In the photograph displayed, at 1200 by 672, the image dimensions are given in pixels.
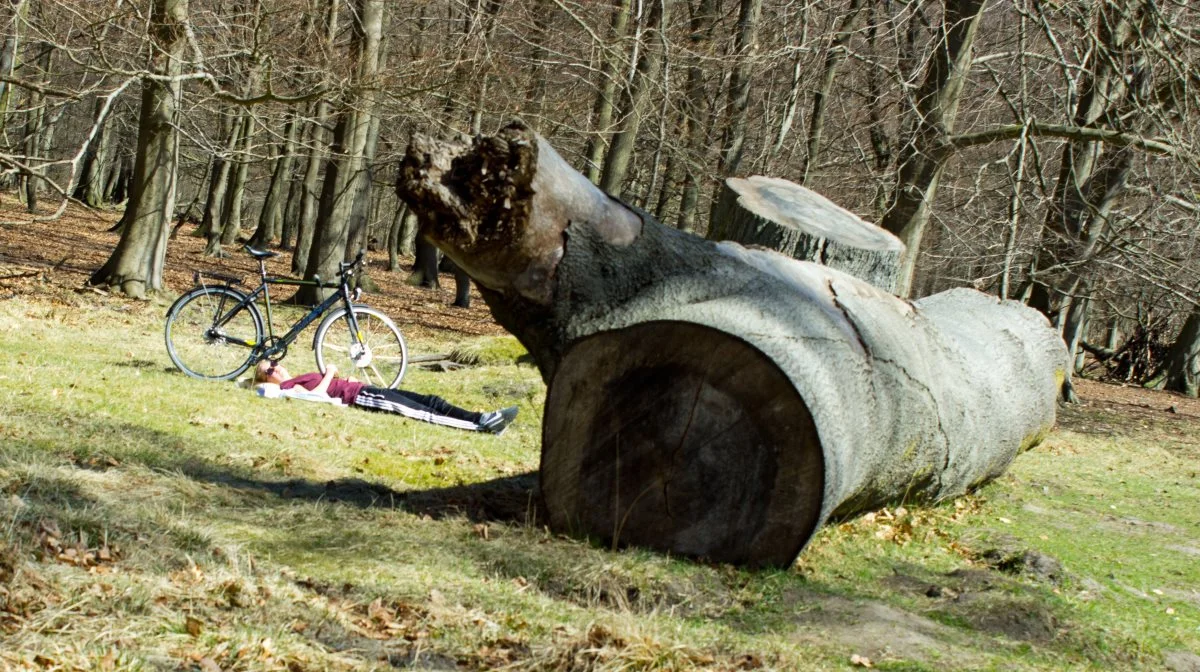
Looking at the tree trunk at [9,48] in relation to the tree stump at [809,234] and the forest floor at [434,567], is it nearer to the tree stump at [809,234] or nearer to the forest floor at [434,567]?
the forest floor at [434,567]

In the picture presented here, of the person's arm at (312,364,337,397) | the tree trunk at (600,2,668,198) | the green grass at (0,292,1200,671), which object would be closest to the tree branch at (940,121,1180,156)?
the tree trunk at (600,2,668,198)

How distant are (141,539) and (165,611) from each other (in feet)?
2.53

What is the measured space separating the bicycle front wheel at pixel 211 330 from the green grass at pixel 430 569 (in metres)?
1.37

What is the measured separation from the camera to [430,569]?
14.8 feet

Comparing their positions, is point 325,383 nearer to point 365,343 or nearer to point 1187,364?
point 365,343

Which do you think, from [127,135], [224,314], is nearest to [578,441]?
[224,314]

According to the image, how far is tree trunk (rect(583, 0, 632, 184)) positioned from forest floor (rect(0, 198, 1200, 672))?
20.7 feet

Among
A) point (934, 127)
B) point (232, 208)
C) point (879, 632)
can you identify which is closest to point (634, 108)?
point (934, 127)

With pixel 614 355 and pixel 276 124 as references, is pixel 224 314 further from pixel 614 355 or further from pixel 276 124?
pixel 276 124

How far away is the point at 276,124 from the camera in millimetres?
21828

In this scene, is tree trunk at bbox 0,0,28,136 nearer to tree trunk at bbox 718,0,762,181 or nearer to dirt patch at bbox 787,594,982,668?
dirt patch at bbox 787,594,982,668

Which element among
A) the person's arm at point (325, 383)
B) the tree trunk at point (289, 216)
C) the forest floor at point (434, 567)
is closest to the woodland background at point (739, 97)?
the person's arm at point (325, 383)

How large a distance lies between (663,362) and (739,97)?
44.6ft

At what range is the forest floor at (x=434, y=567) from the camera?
3.61 metres
